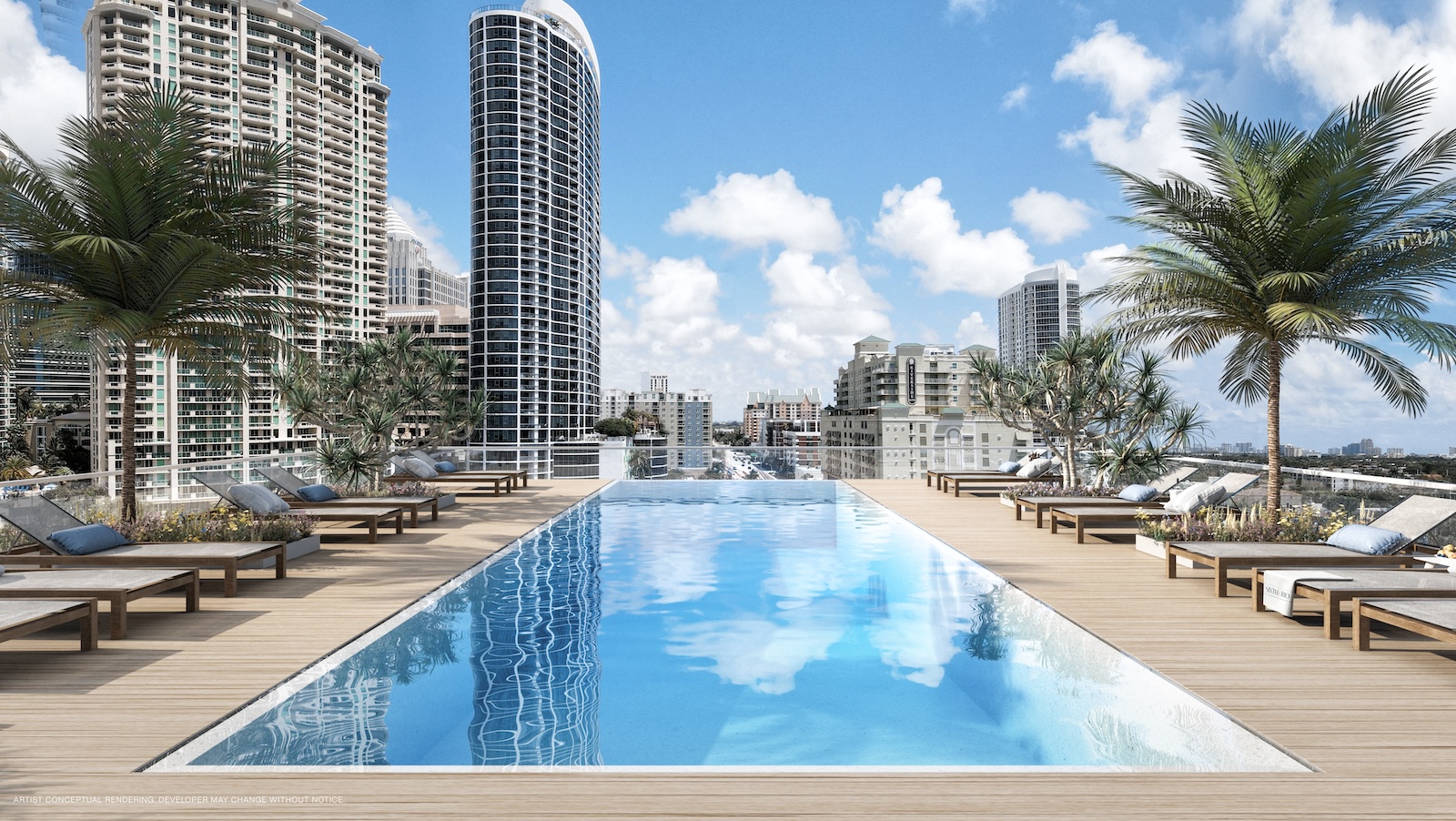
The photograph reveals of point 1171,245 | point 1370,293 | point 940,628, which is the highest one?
point 1171,245

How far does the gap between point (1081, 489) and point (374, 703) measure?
1046 centimetres

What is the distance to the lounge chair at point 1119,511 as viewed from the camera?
9078mm

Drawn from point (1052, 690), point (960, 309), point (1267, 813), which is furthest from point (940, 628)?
point (960, 309)

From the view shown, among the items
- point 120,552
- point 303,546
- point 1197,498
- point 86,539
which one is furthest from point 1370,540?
point 86,539

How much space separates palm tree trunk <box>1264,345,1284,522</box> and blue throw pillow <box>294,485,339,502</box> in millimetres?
11195

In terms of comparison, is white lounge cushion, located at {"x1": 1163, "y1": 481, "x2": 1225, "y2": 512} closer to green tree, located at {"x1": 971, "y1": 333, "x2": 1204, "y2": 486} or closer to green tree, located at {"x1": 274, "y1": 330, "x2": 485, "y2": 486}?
green tree, located at {"x1": 971, "y1": 333, "x2": 1204, "y2": 486}

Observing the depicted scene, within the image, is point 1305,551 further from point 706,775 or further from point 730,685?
point 706,775

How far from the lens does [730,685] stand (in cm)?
466

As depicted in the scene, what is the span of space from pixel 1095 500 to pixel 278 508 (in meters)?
9.96

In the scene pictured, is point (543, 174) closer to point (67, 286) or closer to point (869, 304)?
point (869, 304)

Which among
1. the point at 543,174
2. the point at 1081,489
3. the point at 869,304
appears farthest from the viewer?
the point at 543,174

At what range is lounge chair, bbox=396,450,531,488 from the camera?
1487cm

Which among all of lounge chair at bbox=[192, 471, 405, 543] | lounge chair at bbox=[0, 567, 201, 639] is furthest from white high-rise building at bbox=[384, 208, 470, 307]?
lounge chair at bbox=[0, 567, 201, 639]

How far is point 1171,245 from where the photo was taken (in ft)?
30.3
